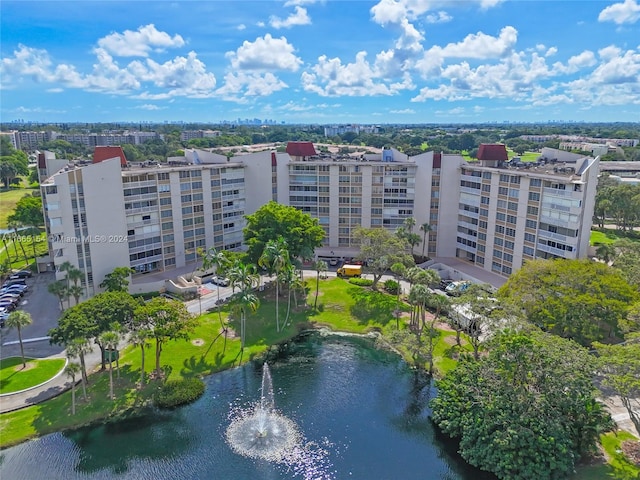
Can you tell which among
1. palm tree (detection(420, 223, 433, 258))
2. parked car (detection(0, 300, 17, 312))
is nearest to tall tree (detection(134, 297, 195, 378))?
parked car (detection(0, 300, 17, 312))

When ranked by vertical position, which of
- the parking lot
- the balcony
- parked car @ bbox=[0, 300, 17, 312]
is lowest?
the parking lot

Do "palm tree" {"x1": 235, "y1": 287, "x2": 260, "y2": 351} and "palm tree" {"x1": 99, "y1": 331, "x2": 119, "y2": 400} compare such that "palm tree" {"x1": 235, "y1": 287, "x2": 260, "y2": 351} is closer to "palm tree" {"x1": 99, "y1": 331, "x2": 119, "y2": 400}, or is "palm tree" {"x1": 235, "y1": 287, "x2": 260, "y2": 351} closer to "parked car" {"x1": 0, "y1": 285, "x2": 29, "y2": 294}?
"palm tree" {"x1": 99, "y1": 331, "x2": 119, "y2": 400}

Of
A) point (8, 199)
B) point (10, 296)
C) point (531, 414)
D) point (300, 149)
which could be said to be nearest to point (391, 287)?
point (300, 149)

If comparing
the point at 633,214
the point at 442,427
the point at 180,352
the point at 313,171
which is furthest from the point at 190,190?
the point at 633,214

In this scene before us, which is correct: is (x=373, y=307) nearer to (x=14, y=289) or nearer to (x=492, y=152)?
(x=492, y=152)

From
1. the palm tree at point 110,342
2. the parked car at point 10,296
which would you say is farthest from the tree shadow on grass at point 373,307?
the parked car at point 10,296

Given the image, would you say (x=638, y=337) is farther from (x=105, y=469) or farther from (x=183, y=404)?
(x=105, y=469)
